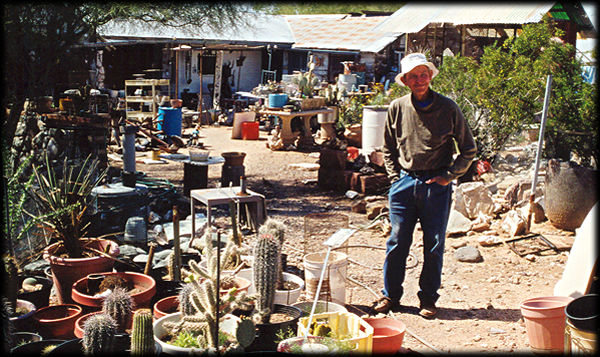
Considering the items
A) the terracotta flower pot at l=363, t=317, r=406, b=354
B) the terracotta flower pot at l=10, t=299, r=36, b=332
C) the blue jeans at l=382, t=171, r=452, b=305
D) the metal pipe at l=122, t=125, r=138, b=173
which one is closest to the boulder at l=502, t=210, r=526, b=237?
the blue jeans at l=382, t=171, r=452, b=305

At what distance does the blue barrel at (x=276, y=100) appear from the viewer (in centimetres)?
1590

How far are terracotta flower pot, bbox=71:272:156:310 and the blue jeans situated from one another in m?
1.99

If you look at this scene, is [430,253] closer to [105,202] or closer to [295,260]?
[295,260]

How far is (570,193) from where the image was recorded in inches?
294

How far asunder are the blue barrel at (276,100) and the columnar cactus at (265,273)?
39.5 feet

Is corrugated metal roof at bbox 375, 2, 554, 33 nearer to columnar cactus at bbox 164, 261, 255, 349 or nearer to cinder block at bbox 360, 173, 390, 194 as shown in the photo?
cinder block at bbox 360, 173, 390, 194

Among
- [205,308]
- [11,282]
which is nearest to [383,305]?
[205,308]

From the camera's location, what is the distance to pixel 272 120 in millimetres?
19672

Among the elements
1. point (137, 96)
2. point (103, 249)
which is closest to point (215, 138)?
point (137, 96)

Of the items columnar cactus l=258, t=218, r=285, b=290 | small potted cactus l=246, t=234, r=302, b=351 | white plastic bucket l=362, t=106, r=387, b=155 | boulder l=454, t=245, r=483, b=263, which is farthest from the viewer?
white plastic bucket l=362, t=106, r=387, b=155

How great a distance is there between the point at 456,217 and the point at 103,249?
15.7 feet

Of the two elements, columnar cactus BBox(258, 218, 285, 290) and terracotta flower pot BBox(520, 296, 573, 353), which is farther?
columnar cactus BBox(258, 218, 285, 290)

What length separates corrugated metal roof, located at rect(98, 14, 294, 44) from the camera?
701 inches

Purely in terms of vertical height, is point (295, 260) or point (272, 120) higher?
point (272, 120)
